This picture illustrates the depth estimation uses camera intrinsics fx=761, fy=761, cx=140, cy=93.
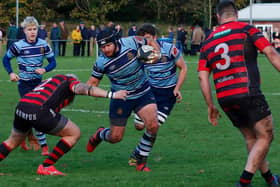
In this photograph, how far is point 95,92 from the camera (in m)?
8.45

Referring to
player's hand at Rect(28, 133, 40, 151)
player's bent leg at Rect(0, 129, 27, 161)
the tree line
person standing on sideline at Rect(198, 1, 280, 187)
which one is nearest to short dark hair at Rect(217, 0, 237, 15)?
person standing on sideline at Rect(198, 1, 280, 187)

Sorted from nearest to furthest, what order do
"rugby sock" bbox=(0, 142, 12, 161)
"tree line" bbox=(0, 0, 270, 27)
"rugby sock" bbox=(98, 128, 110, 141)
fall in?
1. "rugby sock" bbox=(0, 142, 12, 161)
2. "rugby sock" bbox=(98, 128, 110, 141)
3. "tree line" bbox=(0, 0, 270, 27)

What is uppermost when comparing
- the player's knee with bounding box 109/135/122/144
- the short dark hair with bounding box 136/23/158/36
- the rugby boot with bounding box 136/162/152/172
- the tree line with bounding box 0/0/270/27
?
the short dark hair with bounding box 136/23/158/36

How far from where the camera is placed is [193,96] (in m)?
19.3

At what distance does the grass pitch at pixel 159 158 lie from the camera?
27.9 ft

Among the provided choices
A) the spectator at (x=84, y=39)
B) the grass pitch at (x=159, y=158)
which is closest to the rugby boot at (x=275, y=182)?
the grass pitch at (x=159, y=158)

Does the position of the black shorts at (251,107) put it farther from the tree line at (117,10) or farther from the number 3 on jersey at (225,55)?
the tree line at (117,10)

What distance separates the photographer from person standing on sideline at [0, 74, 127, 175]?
28.2 feet

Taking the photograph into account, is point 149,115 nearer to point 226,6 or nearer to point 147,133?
point 147,133

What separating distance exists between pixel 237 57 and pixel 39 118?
2413 millimetres

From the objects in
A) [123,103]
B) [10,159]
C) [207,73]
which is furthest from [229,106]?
[10,159]

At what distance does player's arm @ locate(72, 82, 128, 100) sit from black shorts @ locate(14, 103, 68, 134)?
1.33ft

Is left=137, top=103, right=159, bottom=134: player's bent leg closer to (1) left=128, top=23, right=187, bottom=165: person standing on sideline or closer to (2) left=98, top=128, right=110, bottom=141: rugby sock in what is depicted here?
(2) left=98, top=128, right=110, bottom=141: rugby sock

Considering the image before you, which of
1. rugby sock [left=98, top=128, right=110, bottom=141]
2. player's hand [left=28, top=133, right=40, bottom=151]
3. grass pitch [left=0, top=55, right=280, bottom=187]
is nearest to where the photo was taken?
grass pitch [left=0, top=55, right=280, bottom=187]
